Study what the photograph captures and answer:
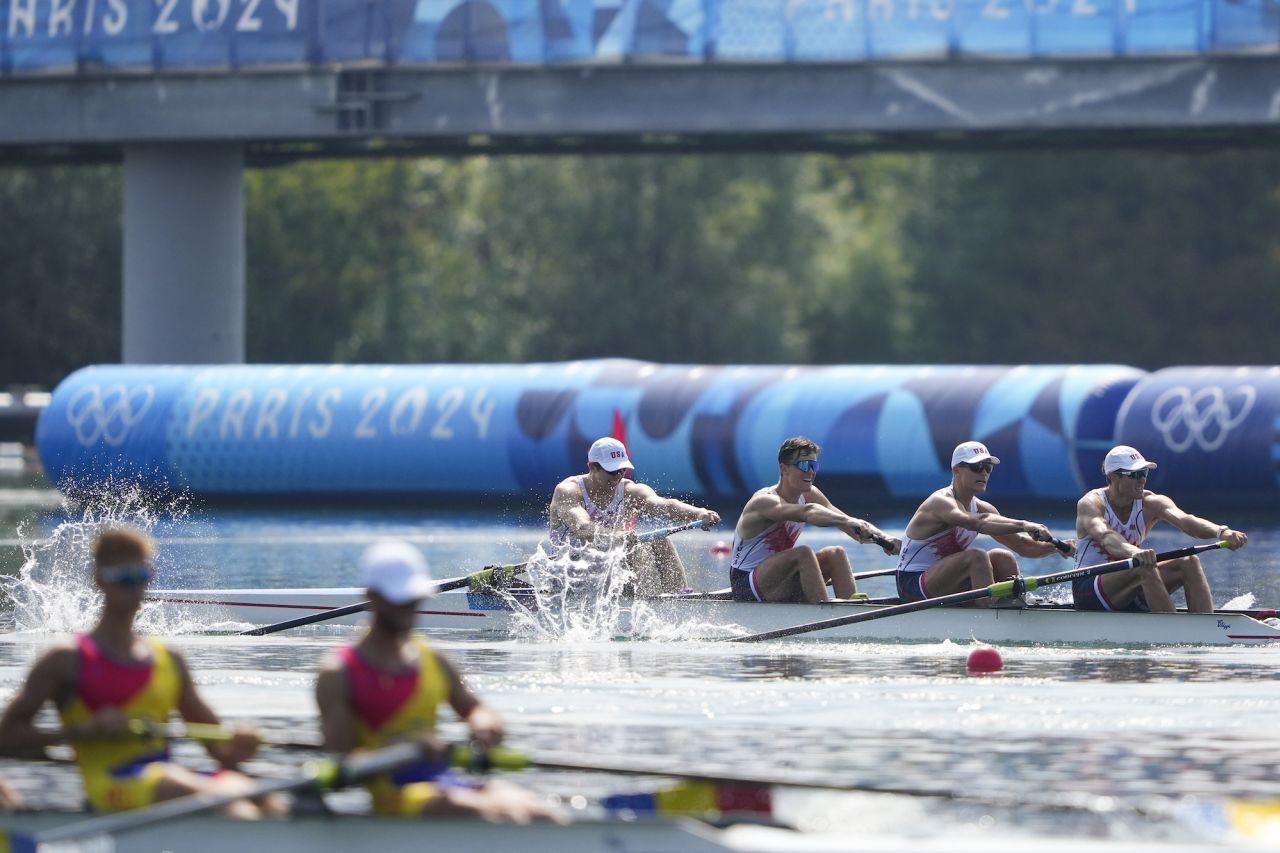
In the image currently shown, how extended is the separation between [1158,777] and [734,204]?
52.5 metres

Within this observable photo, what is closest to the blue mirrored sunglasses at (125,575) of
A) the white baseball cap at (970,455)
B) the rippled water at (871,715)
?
the rippled water at (871,715)

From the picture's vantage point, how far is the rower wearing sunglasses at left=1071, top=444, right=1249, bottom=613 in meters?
15.8

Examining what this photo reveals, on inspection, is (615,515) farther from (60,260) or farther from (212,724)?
(60,260)

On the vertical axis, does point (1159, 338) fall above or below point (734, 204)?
below

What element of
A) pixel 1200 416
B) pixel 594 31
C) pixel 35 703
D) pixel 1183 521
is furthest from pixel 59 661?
pixel 594 31

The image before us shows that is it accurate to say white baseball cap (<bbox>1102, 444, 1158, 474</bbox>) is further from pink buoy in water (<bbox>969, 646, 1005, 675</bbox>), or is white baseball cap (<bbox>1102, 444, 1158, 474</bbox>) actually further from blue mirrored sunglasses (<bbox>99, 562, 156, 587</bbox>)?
blue mirrored sunglasses (<bbox>99, 562, 156, 587</bbox>)

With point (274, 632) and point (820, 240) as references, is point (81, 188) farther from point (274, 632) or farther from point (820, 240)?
point (274, 632)

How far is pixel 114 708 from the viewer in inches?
334

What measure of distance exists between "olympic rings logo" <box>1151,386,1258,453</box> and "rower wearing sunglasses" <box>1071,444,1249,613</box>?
12.2 metres

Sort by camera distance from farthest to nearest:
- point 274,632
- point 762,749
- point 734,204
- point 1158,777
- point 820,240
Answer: point 820,240
point 734,204
point 274,632
point 762,749
point 1158,777

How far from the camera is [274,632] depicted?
17.6 m

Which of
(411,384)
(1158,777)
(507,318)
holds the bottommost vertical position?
(1158,777)

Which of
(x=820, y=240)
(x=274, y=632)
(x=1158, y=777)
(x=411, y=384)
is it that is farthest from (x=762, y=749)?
(x=820, y=240)

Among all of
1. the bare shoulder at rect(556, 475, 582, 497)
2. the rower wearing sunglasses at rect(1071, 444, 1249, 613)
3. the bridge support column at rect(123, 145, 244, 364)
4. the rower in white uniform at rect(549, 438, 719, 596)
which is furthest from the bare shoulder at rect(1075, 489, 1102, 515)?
the bridge support column at rect(123, 145, 244, 364)
